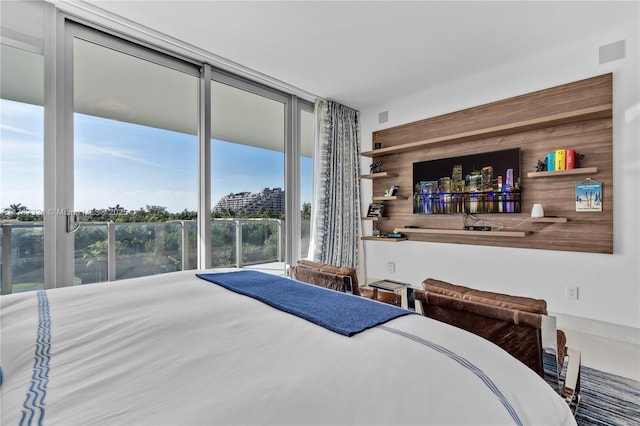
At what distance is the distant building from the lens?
11.7 feet

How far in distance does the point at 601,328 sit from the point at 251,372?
3517 mm

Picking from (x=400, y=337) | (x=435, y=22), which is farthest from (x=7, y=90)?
(x=435, y=22)

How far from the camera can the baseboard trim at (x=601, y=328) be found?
106 inches

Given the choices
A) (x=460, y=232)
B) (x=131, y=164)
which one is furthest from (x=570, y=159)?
(x=131, y=164)

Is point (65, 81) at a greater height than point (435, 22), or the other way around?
point (435, 22)

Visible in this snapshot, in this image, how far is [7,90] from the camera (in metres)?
2.33

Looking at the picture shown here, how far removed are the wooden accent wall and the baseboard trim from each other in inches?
26.2

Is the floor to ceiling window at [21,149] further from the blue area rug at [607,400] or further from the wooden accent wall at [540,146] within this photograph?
the blue area rug at [607,400]

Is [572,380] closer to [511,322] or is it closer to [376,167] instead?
[511,322]

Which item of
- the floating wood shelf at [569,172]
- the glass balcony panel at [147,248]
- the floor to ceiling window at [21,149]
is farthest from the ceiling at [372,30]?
the glass balcony panel at [147,248]

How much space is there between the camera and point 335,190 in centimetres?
445

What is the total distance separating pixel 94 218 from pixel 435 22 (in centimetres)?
339

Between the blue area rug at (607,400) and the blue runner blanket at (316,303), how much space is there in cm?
147

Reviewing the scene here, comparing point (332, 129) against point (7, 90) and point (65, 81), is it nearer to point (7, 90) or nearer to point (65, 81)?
point (65, 81)
